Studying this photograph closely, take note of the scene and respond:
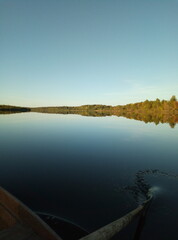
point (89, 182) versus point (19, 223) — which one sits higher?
point (19, 223)

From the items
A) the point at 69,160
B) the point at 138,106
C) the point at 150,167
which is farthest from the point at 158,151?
the point at 138,106

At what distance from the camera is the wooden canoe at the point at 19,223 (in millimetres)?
5108

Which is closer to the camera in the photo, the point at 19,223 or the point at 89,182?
the point at 19,223

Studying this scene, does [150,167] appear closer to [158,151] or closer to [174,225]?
[158,151]

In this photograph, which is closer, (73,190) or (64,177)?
(73,190)

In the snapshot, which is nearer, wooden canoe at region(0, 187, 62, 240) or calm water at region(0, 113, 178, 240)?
wooden canoe at region(0, 187, 62, 240)

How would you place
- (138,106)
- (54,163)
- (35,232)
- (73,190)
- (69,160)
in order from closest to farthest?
(35,232) → (73,190) → (54,163) → (69,160) → (138,106)

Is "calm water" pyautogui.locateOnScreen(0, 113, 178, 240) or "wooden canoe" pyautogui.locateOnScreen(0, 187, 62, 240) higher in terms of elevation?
"wooden canoe" pyautogui.locateOnScreen(0, 187, 62, 240)

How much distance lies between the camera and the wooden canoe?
16.8 ft

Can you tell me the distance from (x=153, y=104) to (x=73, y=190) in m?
153

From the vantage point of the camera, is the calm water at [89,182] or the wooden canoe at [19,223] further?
the calm water at [89,182]

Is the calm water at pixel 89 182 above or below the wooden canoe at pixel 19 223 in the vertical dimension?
below

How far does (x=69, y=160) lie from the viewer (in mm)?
19578

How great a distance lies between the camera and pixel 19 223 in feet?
19.3
